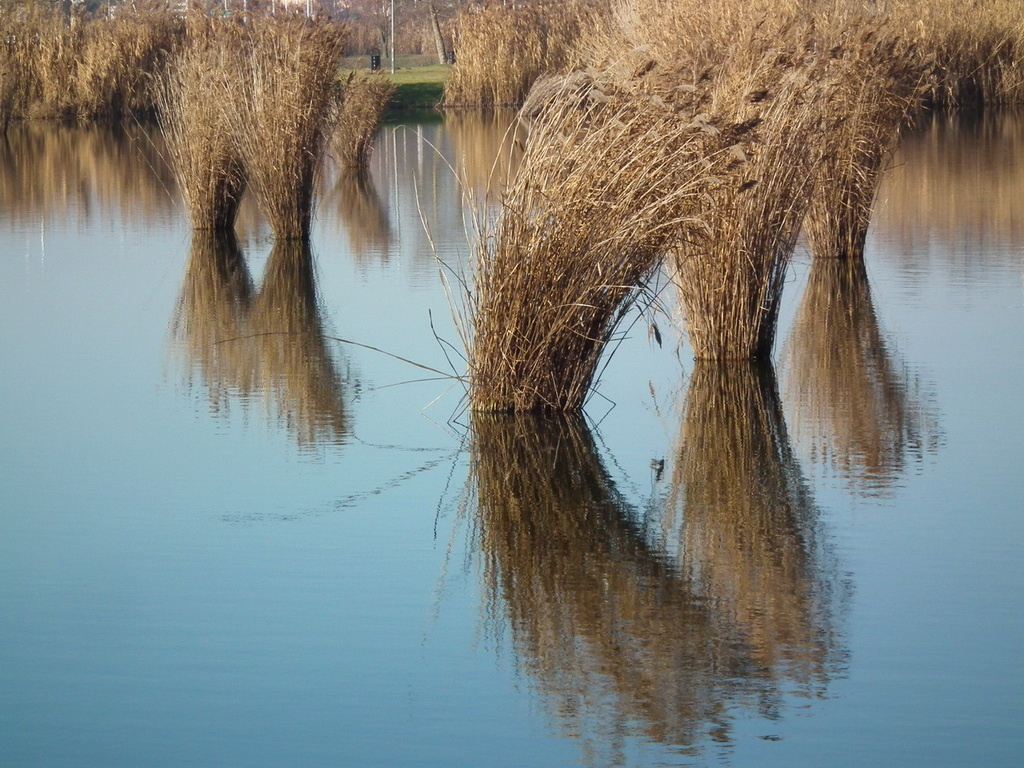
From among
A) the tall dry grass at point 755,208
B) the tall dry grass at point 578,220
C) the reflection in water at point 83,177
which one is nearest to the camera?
the tall dry grass at point 578,220

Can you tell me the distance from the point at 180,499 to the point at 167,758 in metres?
1.96

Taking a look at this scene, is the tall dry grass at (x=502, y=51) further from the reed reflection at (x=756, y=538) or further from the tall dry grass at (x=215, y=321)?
the reed reflection at (x=756, y=538)

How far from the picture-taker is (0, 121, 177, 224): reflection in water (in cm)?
1396

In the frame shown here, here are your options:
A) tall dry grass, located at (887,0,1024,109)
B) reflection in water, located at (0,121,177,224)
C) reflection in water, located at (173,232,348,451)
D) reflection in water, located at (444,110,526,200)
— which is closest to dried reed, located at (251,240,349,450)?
reflection in water, located at (173,232,348,451)

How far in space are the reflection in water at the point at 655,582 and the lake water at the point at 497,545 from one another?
1 centimetres

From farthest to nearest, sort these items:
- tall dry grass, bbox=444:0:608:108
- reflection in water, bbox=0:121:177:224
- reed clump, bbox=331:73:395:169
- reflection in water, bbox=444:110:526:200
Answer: tall dry grass, bbox=444:0:608:108 → reed clump, bbox=331:73:395:169 → reflection in water, bbox=444:110:526:200 → reflection in water, bbox=0:121:177:224

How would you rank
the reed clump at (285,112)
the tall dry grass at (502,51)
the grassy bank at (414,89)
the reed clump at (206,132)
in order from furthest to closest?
1. the grassy bank at (414,89)
2. the tall dry grass at (502,51)
3. the reed clump at (206,132)
4. the reed clump at (285,112)

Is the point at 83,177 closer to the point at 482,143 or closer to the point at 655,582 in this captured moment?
the point at 482,143

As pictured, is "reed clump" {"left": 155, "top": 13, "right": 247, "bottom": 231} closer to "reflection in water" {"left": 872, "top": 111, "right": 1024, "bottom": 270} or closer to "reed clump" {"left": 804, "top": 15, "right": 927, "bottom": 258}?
"reed clump" {"left": 804, "top": 15, "right": 927, "bottom": 258}

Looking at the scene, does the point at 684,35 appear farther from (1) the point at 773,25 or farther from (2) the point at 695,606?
(2) the point at 695,606

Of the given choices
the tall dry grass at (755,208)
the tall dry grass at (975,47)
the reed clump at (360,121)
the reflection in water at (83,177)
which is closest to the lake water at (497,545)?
the tall dry grass at (755,208)

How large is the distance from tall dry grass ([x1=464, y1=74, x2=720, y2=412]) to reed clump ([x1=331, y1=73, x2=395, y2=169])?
11.2 meters

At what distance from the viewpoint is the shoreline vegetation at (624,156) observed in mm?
5707

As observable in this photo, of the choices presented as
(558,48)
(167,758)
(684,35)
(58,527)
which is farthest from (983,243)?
(558,48)
